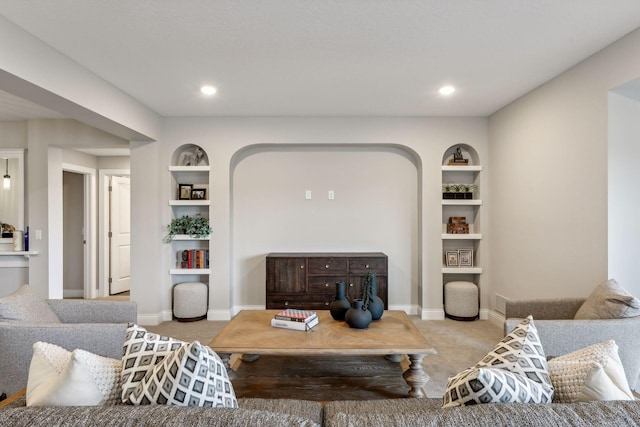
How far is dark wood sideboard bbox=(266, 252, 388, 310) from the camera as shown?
4.34m

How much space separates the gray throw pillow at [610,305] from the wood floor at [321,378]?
1327 millimetres

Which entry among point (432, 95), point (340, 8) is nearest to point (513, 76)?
point (432, 95)

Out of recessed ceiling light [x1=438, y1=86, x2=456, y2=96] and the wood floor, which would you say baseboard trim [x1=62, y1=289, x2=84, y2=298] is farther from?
recessed ceiling light [x1=438, y1=86, x2=456, y2=96]

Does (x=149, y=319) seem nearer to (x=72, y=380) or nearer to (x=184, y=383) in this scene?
(x=72, y=380)

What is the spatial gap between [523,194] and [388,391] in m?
2.53

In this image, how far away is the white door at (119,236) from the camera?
6.18m

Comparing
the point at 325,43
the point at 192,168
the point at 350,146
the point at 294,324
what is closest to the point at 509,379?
the point at 294,324

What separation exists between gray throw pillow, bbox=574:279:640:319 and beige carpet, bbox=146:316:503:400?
3.71 feet

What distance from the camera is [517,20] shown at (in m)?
2.29

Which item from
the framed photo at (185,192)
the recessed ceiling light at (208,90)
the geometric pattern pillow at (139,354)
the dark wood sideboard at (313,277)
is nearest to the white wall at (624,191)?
the dark wood sideboard at (313,277)

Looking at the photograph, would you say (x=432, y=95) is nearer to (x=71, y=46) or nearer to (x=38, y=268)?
(x=71, y=46)

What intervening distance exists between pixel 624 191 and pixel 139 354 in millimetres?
3320

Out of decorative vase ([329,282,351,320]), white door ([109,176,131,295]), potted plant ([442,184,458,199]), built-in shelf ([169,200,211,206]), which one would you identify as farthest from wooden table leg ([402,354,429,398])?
white door ([109,176,131,295])

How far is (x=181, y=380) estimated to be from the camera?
3.73 feet
